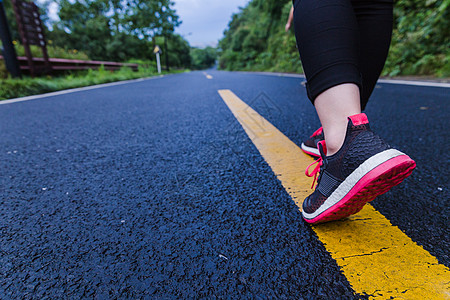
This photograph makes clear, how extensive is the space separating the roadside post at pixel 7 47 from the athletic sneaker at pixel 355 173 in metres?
6.97

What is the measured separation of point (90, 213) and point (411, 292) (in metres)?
0.98

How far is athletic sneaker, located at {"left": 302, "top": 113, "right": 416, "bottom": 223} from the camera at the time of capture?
0.63m

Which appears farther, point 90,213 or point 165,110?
point 165,110

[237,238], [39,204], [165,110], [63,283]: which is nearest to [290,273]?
[237,238]

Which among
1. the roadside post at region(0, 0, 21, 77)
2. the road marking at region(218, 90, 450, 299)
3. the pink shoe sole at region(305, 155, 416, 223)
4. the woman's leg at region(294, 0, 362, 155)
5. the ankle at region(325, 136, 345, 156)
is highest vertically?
the roadside post at region(0, 0, 21, 77)

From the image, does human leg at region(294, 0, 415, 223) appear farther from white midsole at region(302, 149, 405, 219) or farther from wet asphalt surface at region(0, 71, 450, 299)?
wet asphalt surface at region(0, 71, 450, 299)

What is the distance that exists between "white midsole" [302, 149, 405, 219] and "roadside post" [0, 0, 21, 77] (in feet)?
23.0

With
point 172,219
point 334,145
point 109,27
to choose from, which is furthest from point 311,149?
point 109,27

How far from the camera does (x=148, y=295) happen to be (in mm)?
569

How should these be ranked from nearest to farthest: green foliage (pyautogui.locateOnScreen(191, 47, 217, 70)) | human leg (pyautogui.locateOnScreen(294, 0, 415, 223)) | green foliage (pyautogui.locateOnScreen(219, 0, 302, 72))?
human leg (pyautogui.locateOnScreen(294, 0, 415, 223)) → green foliage (pyautogui.locateOnScreen(219, 0, 302, 72)) → green foliage (pyautogui.locateOnScreen(191, 47, 217, 70))

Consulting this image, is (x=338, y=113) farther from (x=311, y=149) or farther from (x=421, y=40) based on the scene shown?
(x=421, y=40)

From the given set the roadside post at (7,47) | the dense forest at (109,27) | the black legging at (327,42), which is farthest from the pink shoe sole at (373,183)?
the dense forest at (109,27)

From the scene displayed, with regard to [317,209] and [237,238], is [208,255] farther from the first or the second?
[317,209]

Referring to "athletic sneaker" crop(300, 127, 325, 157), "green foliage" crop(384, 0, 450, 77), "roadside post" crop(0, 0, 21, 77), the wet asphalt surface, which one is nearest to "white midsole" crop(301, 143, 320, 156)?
"athletic sneaker" crop(300, 127, 325, 157)
